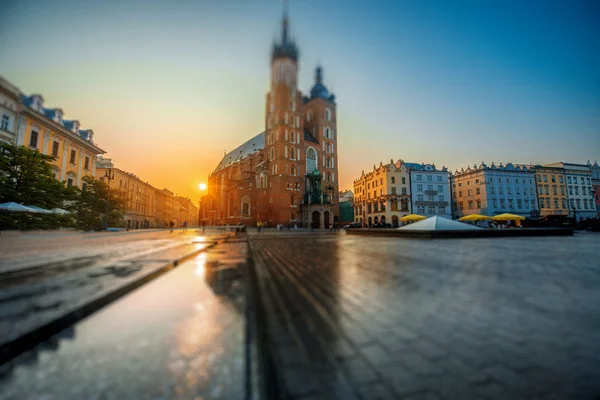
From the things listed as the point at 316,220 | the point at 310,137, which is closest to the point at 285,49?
the point at 310,137

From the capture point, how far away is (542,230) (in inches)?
680

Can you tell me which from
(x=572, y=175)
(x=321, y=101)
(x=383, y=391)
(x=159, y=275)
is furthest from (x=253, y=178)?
(x=572, y=175)

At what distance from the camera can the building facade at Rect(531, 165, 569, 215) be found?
51031 millimetres

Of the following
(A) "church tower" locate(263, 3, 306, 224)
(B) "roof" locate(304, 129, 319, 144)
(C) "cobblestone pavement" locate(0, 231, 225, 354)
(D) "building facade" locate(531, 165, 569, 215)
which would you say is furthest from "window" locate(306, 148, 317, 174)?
(D) "building facade" locate(531, 165, 569, 215)

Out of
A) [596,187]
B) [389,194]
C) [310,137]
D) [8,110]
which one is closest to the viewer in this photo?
[8,110]

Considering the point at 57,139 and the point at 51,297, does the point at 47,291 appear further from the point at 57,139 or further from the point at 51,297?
the point at 57,139

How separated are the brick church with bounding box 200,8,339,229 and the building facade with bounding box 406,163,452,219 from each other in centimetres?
1657

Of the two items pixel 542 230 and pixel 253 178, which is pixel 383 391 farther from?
pixel 253 178

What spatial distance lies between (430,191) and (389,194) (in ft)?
27.9

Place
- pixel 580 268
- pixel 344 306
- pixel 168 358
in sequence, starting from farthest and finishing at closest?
pixel 580 268, pixel 344 306, pixel 168 358

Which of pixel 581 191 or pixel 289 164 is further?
pixel 581 191

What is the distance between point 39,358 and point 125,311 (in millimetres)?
815

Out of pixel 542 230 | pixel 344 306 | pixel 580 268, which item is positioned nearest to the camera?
pixel 344 306

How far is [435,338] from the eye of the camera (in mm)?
1648
